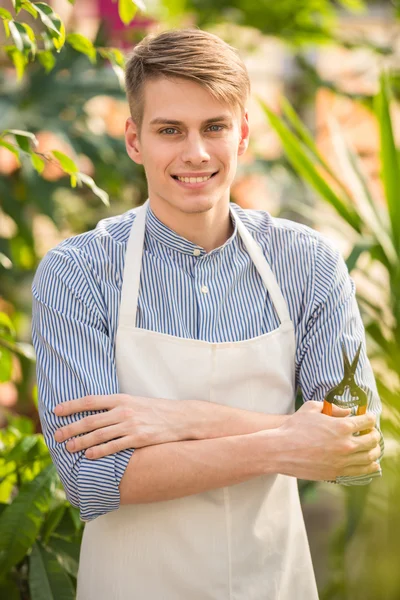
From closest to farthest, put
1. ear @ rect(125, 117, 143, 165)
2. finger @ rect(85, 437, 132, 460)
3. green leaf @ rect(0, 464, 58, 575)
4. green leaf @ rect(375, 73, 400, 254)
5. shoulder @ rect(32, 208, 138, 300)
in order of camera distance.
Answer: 1. finger @ rect(85, 437, 132, 460)
2. shoulder @ rect(32, 208, 138, 300)
3. ear @ rect(125, 117, 143, 165)
4. green leaf @ rect(0, 464, 58, 575)
5. green leaf @ rect(375, 73, 400, 254)

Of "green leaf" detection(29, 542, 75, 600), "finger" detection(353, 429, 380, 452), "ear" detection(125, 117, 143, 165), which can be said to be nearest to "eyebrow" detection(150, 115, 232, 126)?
"ear" detection(125, 117, 143, 165)

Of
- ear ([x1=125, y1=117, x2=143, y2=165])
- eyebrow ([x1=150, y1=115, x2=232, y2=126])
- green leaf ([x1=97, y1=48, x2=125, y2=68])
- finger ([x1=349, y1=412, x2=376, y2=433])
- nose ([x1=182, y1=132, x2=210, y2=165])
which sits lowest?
finger ([x1=349, y1=412, x2=376, y2=433])

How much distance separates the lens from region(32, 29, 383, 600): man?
148cm

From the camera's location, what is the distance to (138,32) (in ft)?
12.4

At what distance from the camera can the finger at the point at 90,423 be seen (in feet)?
4.85

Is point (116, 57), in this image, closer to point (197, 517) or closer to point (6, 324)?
point (6, 324)

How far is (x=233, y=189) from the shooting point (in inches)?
175

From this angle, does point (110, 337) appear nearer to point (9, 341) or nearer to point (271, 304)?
point (271, 304)

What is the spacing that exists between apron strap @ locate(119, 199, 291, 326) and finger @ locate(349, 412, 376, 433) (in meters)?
0.24

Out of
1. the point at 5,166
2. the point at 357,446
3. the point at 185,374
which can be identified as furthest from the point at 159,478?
the point at 5,166

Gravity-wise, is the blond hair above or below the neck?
above

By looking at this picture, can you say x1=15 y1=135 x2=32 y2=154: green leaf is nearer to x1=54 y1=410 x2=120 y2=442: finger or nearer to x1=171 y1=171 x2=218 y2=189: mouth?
x1=171 y1=171 x2=218 y2=189: mouth

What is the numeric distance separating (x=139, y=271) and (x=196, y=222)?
0.49 feet

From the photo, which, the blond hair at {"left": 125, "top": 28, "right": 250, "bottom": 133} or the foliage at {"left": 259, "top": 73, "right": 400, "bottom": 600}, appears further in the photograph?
the foliage at {"left": 259, "top": 73, "right": 400, "bottom": 600}
